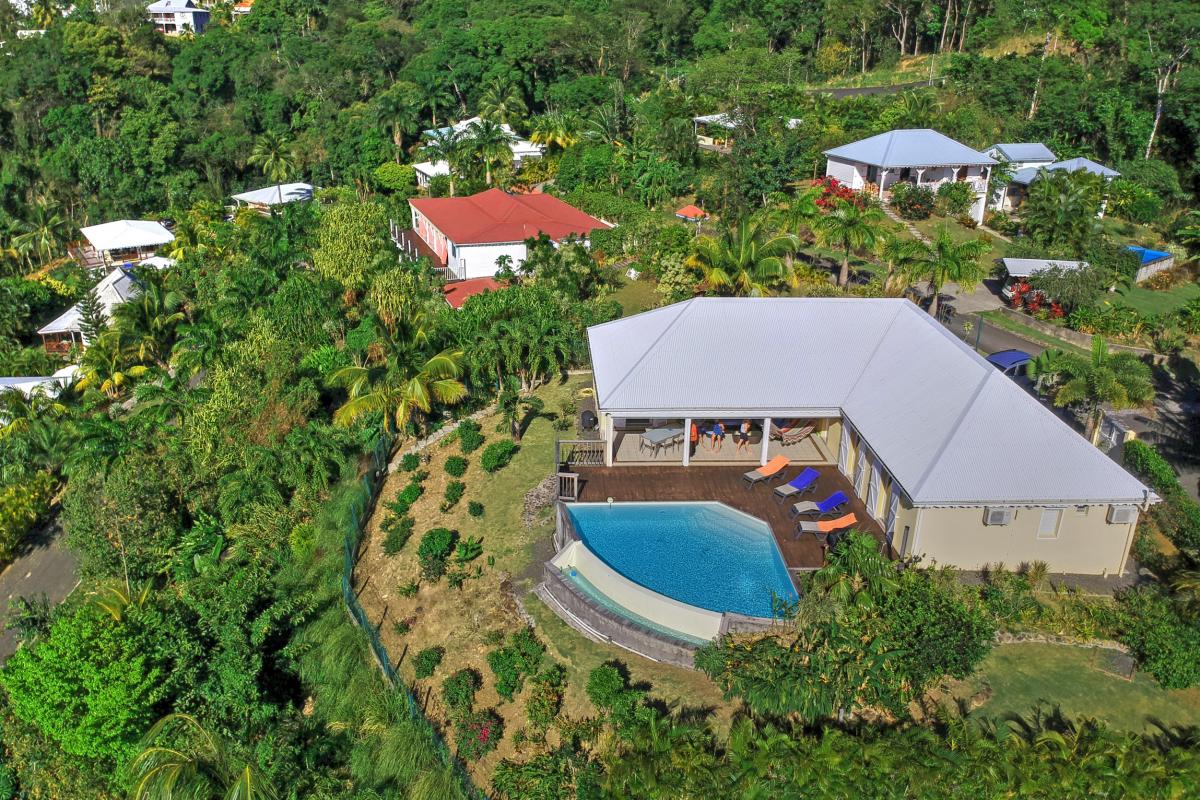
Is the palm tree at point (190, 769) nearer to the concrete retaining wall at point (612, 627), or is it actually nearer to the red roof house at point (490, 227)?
the concrete retaining wall at point (612, 627)

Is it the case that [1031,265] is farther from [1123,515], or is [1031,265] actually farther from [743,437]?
[1123,515]

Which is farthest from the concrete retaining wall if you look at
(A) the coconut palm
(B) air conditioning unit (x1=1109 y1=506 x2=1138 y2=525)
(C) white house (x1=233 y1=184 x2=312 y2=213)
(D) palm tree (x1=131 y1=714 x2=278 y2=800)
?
(C) white house (x1=233 y1=184 x2=312 y2=213)

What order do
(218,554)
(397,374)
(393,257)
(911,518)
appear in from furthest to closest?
(393,257)
(397,374)
(218,554)
(911,518)

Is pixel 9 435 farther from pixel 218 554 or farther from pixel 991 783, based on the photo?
pixel 991 783

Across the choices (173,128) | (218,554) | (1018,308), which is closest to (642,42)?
(173,128)

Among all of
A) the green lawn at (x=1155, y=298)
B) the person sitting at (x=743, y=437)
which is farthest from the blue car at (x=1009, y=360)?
the green lawn at (x=1155, y=298)
